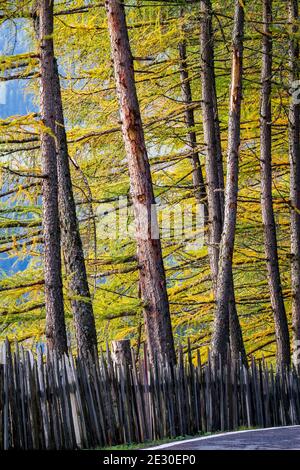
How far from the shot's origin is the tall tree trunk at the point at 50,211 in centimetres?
1306

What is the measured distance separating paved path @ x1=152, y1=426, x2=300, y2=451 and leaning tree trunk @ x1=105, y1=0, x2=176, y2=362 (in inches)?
72.7

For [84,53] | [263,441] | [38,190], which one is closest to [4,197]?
[38,190]

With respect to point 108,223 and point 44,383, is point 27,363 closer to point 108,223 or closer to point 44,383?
point 44,383

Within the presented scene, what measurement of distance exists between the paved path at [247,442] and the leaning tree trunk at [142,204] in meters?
1.85

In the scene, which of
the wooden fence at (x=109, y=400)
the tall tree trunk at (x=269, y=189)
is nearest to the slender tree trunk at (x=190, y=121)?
the tall tree trunk at (x=269, y=189)

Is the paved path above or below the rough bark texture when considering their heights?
below

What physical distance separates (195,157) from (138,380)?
1028 cm

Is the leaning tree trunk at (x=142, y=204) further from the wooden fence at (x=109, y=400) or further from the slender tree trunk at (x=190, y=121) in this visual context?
the slender tree trunk at (x=190, y=121)

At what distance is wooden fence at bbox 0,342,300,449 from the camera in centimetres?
967

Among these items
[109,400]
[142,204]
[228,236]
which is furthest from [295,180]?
[109,400]

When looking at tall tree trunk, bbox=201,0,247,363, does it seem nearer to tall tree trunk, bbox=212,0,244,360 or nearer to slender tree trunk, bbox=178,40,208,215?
slender tree trunk, bbox=178,40,208,215

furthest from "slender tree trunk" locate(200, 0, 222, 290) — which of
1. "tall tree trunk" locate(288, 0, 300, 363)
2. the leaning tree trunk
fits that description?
the leaning tree trunk

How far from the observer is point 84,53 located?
17703 mm

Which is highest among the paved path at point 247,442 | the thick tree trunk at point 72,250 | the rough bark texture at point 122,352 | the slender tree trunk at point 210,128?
the slender tree trunk at point 210,128
